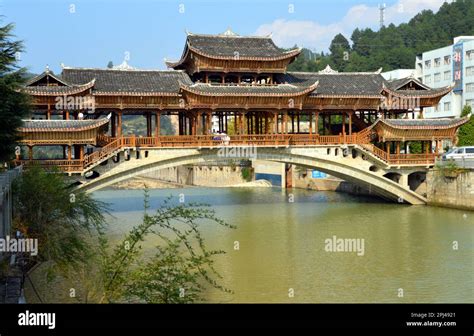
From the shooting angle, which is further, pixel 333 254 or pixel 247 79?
pixel 247 79

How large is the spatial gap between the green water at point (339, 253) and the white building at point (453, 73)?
23.9 metres

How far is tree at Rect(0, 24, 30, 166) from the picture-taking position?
18.8 m

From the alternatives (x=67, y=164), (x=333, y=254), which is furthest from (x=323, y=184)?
(x=333, y=254)

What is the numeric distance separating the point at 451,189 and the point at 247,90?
462 inches

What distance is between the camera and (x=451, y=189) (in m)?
33.8

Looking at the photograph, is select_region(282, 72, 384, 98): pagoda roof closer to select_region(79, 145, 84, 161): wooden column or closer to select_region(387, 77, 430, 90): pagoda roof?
select_region(387, 77, 430, 90): pagoda roof

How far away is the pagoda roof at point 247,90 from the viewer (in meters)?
32.6

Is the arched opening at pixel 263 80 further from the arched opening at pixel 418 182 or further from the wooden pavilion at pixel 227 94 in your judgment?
the arched opening at pixel 418 182

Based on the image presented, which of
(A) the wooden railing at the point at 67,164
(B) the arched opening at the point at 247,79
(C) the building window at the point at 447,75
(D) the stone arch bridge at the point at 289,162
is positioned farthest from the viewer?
(C) the building window at the point at 447,75

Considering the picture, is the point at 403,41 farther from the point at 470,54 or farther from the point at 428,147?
the point at 428,147

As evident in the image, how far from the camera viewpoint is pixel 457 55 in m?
58.0

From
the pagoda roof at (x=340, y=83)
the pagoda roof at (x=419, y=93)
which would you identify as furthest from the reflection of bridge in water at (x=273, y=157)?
the pagoda roof at (x=419, y=93)

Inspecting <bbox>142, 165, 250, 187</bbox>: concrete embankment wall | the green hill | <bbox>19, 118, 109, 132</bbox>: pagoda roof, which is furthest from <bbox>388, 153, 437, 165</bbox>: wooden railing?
the green hill

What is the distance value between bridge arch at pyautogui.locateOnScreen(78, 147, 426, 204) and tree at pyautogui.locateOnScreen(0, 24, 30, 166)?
10348mm
